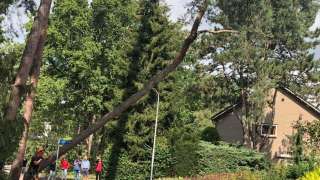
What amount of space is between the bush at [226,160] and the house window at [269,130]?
10560 millimetres

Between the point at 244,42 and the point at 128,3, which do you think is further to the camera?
the point at 128,3

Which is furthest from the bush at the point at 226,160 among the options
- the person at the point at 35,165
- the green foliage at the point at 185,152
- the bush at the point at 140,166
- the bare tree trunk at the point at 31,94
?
the bare tree trunk at the point at 31,94

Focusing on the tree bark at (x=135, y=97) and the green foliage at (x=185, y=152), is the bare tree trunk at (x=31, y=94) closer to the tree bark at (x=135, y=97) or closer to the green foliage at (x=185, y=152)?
the tree bark at (x=135, y=97)

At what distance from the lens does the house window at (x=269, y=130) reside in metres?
48.0

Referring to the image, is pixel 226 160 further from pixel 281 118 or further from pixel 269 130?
pixel 281 118

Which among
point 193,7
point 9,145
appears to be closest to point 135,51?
point 193,7

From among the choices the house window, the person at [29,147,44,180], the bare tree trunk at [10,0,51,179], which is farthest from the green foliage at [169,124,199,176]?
the bare tree trunk at [10,0,51,179]

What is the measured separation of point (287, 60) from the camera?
1751 inches

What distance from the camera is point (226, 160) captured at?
37594 mm

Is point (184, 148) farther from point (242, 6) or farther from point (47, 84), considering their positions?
point (47, 84)

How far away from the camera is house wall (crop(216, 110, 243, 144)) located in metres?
49.9

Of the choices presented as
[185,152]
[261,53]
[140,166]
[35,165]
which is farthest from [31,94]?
[261,53]

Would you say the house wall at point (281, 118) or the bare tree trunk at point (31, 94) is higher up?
the house wall at point (281, 118)

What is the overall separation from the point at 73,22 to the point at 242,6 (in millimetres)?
15121
